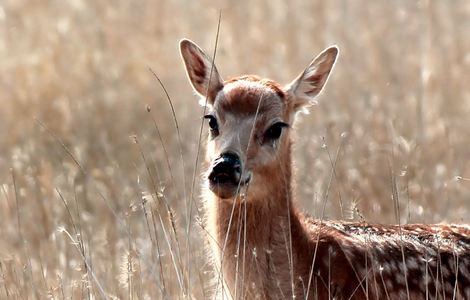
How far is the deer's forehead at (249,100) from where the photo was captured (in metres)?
7.88

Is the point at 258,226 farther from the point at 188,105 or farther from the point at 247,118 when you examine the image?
the point at 188,105

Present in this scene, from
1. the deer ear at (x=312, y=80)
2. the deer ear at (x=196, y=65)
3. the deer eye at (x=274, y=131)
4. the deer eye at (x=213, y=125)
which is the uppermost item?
the deer ear at (x=196, y=65)

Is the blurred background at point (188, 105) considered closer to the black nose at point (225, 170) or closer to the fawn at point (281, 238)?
the fawn at point (281, 238)


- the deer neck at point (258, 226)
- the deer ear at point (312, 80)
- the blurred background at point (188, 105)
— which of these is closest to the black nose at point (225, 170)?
the deer neck at point (258, 226)

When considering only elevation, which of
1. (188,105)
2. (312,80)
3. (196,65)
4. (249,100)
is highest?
(188,105)

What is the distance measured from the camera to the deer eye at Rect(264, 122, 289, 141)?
7.82m

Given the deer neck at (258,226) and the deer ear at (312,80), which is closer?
the deer neck at (258,226)

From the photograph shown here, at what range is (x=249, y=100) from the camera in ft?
26.0

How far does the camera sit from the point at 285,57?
14164mm

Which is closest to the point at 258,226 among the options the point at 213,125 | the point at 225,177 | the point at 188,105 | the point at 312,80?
the point at 225,177

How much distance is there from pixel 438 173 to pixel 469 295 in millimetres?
4161

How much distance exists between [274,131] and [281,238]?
0.68 meters

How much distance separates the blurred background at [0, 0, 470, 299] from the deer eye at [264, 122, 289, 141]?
2.31 meters

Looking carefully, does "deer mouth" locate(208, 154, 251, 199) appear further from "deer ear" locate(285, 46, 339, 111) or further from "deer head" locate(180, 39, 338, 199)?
"deer ear" locate(285, 46, 339, 111)
